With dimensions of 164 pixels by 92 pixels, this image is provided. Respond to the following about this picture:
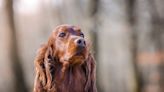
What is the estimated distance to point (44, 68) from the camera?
10.1 ft

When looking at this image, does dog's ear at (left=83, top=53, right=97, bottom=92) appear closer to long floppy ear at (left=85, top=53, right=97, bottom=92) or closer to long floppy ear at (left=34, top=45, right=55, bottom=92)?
long floppy ear at (left=85, top=53, right=97, bottom=92)

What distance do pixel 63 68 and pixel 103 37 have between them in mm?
14391

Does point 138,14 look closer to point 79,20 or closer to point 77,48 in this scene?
point 79,20

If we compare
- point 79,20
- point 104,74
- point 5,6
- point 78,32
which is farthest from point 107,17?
point 78,32

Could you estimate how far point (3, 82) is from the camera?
16.4 m

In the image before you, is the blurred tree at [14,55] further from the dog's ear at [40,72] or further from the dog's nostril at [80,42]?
the dog's nostril at [80,42]

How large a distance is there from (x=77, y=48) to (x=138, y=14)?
42.9ft

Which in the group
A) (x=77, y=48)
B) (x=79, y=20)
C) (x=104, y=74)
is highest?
(x=77, y=48)

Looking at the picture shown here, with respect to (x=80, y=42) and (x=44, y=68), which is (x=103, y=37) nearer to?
(x=44, y=68)

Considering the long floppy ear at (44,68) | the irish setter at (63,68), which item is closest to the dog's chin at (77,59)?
the irish setter at (63,68)

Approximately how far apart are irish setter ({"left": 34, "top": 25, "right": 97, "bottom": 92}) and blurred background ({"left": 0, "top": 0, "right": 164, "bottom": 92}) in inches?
471

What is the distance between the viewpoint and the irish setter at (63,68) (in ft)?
9.86

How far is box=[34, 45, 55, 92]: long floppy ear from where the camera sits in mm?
3051

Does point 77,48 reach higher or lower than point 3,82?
higher
